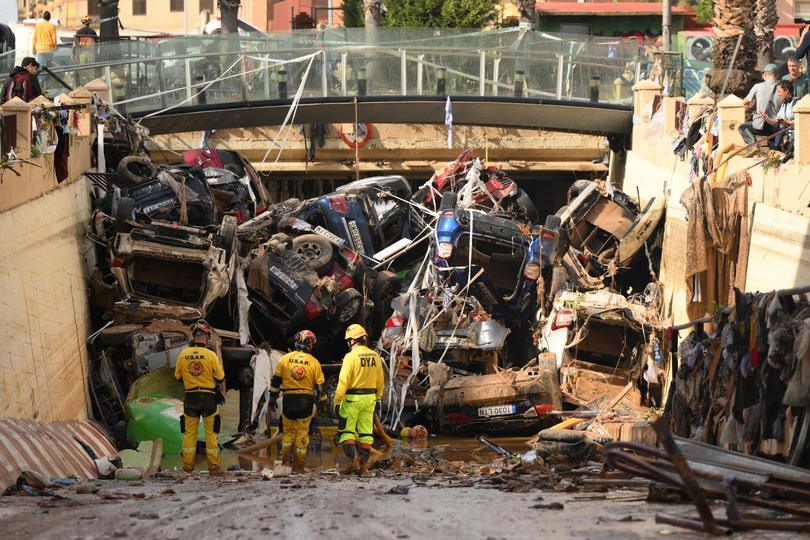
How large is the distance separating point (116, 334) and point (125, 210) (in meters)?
2.97

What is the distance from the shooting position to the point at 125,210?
23406mm

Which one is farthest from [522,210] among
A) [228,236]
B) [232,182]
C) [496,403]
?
[496,403]

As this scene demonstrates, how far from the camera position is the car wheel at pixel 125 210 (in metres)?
23.4

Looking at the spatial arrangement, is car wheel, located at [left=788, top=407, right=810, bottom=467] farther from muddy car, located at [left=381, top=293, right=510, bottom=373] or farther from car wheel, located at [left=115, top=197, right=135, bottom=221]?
car wheel, located at [left=115, top=197, right=135, bottom=221]

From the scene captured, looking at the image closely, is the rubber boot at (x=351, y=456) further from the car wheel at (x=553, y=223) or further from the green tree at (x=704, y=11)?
the green tree at (x=704, y=11)

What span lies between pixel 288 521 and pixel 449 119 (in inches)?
911

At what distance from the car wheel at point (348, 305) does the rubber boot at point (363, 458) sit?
27.0 ft

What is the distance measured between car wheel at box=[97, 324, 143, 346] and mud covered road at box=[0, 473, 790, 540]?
8.65 m

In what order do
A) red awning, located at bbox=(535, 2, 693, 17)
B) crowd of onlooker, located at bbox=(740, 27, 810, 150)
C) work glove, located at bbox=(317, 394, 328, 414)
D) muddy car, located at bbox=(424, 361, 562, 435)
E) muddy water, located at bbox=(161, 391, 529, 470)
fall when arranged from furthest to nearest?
red awning, located at bbox=(535, 2, 693, 17) < work glove, located at bbox=(317, 394, 328, 414) < muddy car, located at bbox=(424, 361, 562, 435) < crowd of onlooker, located at bbox=(740, 27, 810, 150) < muddy water, located at bbox=(161, 391, 529, 470)

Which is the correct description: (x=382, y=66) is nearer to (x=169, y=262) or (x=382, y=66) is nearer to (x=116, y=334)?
(x=169, y=262)

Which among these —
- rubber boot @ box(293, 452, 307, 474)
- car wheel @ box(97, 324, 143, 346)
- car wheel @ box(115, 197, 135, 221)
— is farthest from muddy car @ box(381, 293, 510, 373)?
rubber boot @ box(293, 452, 307, 474)

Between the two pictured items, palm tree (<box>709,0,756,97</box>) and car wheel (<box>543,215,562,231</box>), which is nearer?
car wheel (<box>543,215,562,231</box>)

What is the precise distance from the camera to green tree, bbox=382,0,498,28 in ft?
158

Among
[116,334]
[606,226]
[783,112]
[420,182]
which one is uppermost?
[783,112]
